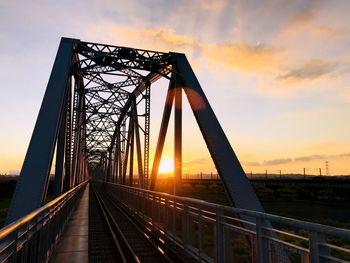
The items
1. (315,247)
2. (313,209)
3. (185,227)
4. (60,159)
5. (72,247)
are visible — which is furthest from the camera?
(313,209)

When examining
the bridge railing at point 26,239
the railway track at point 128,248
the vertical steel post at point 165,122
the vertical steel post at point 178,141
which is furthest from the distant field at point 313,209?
the bridge railing at point 26,239

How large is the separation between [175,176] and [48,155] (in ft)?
15.7

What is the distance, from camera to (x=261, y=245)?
15.5 ft

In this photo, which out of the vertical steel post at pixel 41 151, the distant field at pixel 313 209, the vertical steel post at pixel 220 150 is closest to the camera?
the vertical steel post at pixel 41 151

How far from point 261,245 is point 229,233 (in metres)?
1.12

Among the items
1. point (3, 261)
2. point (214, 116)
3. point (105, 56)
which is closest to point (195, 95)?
point (214, 116)

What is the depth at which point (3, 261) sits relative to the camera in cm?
366

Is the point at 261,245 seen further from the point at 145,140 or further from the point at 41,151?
the point at 145,140

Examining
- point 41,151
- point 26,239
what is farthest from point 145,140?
point 26,239

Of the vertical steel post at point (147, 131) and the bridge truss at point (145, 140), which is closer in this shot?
the bridge truss at point (145, 140)

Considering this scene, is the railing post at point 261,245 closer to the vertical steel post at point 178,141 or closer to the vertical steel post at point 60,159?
the vertical steel post at point 178,141

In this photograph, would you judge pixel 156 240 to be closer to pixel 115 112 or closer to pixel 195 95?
pixel 195 95

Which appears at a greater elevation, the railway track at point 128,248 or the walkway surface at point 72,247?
the walkway surface at point 72,247

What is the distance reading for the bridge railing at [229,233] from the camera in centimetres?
348
